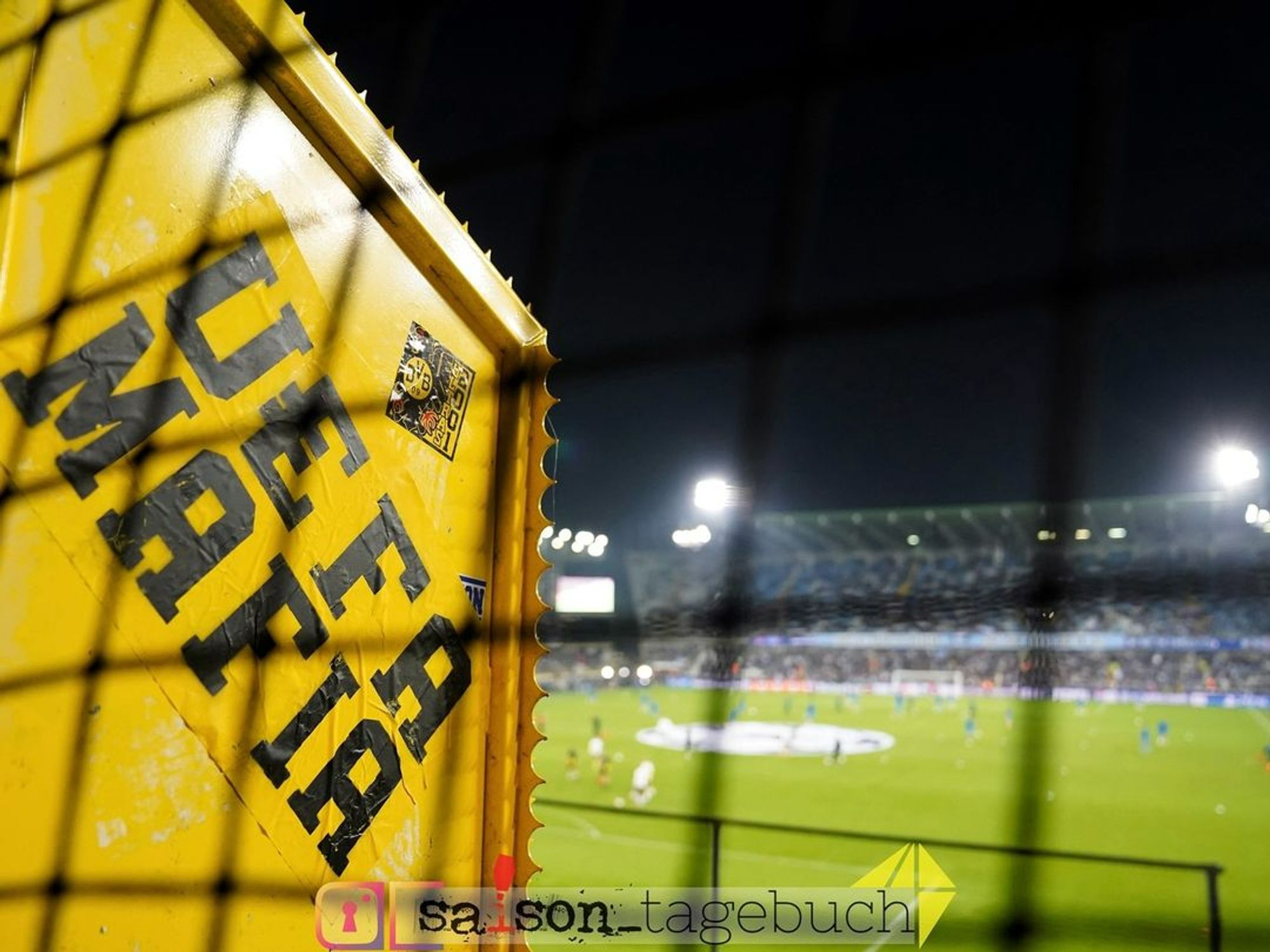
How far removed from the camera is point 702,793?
1202cm

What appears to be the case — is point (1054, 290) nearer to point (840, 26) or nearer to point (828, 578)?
point (840, 26)

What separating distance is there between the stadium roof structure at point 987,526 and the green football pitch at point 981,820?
3.11 meters

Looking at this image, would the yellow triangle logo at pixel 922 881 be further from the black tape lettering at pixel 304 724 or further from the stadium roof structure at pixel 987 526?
the black tape lettering at pixel 304 724

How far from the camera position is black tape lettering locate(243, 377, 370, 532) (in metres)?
1.05

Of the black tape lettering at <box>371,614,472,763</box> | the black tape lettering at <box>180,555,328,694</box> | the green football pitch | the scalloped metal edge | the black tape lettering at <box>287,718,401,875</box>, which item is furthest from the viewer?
the green football pitch

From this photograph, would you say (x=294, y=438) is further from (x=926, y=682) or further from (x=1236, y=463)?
(x=926, y=682)

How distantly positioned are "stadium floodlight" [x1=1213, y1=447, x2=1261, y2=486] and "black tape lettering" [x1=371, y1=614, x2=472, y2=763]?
303 centimetres

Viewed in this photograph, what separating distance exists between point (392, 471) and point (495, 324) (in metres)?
0.34

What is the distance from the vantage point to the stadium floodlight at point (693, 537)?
64.3 ft

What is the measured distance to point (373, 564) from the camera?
120 centimetres

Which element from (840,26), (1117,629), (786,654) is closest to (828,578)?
(1117,629)

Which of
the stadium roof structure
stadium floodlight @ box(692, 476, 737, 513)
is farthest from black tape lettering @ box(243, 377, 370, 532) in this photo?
stadium floodlight @ box(692, 476, 737, 513)

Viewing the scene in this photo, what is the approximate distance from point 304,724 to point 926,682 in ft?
104

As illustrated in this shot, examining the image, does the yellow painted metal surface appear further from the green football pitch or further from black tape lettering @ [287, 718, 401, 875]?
the green football pitch
